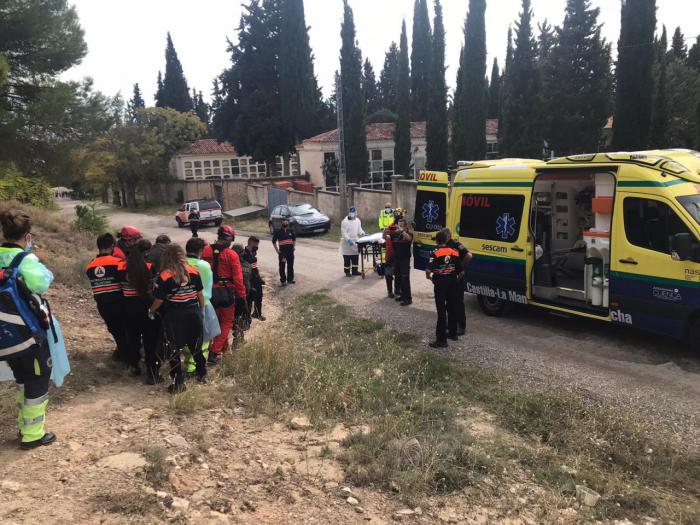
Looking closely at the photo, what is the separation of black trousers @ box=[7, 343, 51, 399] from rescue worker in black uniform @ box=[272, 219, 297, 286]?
8.00 m

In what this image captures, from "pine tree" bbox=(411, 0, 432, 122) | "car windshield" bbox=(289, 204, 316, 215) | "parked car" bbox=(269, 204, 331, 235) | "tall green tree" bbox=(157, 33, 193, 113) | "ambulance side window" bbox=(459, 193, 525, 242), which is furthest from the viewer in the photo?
"tall green tree" bbox=(157, 33, 193, 113)

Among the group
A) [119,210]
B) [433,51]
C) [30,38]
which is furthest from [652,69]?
[119,210]

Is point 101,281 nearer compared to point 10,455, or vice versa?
point 10,455

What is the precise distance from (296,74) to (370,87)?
25474mm

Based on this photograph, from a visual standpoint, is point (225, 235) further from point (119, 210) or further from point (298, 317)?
point (119, 210)

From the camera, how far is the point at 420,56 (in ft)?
157

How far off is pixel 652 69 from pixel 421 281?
20.3 metres

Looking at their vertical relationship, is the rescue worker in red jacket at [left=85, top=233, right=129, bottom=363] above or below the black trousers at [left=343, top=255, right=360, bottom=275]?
above

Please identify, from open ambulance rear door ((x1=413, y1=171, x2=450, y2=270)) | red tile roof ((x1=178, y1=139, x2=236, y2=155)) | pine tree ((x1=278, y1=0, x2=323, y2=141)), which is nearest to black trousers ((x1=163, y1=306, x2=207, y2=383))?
open ambulance rear door ((x1=413, y1=171, x2=450, y2=270))

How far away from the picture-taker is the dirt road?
563 centimetres

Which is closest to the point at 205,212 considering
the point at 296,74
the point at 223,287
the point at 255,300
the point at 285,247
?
the point at 296,74

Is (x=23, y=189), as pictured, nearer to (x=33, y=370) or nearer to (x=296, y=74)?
(x=33, y=370)

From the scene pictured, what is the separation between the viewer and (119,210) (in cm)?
4894

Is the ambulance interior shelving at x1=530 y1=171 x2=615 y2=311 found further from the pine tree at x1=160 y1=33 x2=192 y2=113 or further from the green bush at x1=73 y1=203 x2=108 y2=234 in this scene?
the pine tree at x1=160 y1=33 x2=192 y2=113
